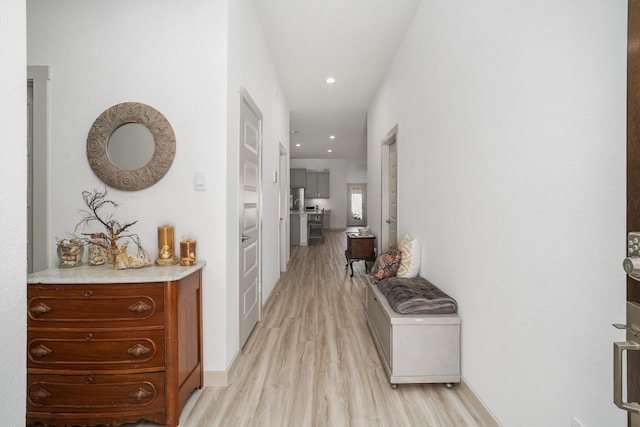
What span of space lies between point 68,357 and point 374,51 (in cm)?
408

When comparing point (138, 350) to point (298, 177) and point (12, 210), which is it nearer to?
point (12, 210)

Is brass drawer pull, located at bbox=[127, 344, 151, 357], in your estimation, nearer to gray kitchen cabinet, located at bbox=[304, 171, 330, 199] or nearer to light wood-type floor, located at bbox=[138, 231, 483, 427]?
light wood-type floor, located at bbox=[138, 231, 483, 427]

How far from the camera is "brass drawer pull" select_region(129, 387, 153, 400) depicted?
5.90ft

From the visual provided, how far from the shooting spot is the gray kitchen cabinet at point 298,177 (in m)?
12.9

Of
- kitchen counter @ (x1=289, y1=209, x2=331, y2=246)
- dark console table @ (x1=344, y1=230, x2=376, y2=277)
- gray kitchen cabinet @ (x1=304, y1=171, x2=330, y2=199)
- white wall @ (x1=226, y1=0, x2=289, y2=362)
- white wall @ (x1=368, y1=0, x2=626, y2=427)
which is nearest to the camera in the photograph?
white wall @ (x1=368, y1=0, x2=626, y2=427)

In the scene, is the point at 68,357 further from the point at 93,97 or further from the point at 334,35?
the point at 334,35

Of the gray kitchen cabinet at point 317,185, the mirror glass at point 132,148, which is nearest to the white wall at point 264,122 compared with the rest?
the mirror glass at point 132,148

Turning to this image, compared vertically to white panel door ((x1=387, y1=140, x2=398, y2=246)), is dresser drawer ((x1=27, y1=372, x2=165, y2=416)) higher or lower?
lower

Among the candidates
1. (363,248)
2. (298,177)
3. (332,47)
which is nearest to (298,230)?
(298,177)

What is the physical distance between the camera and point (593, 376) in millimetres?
1177

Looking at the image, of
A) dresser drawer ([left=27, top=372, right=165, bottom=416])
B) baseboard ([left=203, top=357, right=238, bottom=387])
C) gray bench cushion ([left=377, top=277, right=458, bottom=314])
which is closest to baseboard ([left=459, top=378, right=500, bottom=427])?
gray bench cushion ([left=377, top=277, right=458, bottom=314])

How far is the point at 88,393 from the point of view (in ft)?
5.89

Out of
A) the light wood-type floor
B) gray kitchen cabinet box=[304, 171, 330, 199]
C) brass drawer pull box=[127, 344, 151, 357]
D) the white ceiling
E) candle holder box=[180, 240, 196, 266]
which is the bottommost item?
the light wood-type floor

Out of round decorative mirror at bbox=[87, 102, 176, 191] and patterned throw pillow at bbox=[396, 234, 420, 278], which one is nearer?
round decorative mirror at bbox=[87, 102, 176, 191]
